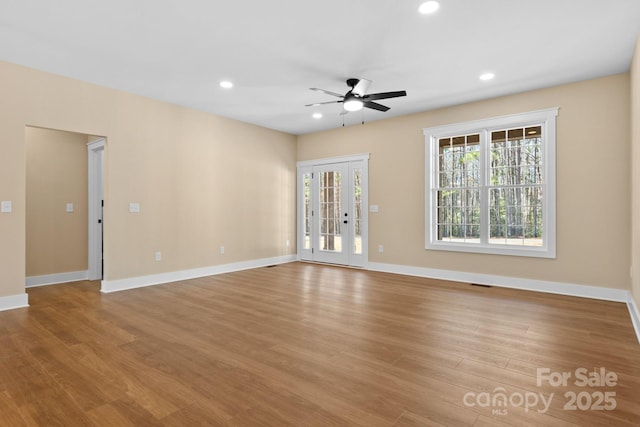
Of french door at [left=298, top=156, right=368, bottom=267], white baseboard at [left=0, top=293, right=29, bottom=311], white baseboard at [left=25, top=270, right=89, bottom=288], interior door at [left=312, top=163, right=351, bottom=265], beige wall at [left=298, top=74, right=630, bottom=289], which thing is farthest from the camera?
interior door at [left=312, top=163, right=351, bottom=265]

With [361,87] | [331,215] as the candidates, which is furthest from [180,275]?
[361,87]

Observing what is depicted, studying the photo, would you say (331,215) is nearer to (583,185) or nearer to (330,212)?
(330,212)

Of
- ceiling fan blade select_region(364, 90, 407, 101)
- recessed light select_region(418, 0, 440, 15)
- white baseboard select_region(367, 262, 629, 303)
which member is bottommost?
white baseboard select_region(367, 262, 629, 303)

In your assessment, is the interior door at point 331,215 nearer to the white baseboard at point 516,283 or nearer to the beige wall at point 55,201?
the white baseboard at point 516,283

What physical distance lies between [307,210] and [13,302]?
5.07m

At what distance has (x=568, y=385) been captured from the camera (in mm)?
2223

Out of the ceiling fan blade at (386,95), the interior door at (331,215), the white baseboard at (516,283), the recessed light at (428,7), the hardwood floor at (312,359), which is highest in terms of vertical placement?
the recessed light at (428,7)

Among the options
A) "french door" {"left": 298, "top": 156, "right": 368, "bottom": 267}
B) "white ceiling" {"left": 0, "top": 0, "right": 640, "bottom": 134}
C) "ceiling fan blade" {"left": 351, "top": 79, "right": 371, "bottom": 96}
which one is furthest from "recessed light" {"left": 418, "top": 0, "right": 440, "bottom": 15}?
"french door" {"left": 298, "top": 156, "right": 368, "bottom": 267}

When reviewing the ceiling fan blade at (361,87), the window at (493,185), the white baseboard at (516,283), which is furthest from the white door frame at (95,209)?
the window at (493,185)

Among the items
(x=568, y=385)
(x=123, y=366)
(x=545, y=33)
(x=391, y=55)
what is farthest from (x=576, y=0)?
(x=123, y=366)

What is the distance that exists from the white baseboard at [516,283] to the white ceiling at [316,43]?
2706 mm

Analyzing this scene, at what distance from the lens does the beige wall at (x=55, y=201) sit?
5.24m

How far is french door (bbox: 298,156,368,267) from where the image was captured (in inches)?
270

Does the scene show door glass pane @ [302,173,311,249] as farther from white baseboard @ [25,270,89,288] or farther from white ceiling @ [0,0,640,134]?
white baseboard @ [25,270,89,288]
